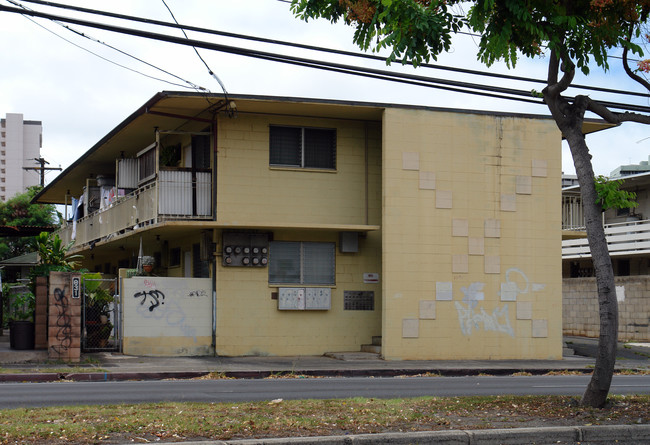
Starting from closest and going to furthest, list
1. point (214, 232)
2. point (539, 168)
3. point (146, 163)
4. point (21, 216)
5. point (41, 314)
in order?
point (41, 314), point (214, 232), point (539, 168), point (146, 163), point (21, 216)

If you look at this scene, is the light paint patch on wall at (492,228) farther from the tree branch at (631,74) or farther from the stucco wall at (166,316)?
the tree branch at (631,74)

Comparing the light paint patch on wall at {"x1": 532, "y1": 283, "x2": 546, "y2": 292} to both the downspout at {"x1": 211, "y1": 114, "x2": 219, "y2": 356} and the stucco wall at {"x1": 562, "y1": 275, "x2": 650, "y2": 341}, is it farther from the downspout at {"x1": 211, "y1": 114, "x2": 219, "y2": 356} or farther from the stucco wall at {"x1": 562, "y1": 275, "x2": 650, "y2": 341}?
the downspout at {"x1": 211, "y1": 114, "x2": 219, "y2": 356}

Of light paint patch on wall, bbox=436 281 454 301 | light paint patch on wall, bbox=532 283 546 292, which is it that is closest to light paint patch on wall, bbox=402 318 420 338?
light paint patch on wall, bbox=436 281 454 301

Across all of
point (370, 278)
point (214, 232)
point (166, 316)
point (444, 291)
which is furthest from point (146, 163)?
point (444, 291)

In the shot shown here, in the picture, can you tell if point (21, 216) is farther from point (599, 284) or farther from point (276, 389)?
point (599, 284)

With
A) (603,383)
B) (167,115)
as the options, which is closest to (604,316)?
(603,383)

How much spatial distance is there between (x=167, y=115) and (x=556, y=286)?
11596 mm

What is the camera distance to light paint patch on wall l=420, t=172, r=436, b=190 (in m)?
21.6

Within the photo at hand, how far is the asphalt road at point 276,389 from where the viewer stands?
41.3 ft

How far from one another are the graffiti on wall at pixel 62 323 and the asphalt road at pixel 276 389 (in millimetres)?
3523

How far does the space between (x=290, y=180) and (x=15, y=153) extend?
97.7m

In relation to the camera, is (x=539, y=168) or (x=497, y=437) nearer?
(x=497, y=437)

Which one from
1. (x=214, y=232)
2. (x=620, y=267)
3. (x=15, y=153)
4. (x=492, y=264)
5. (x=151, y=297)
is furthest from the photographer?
(x=15, y=153)

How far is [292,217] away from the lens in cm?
2203
